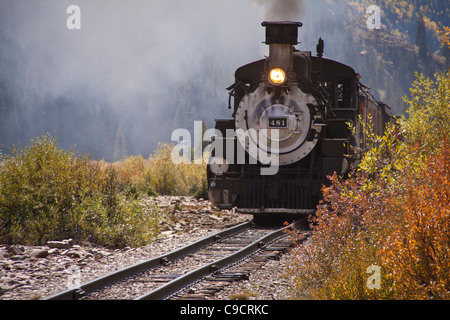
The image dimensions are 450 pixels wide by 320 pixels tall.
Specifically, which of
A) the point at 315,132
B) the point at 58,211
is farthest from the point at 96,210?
the point at 315,132

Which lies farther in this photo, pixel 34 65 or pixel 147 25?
pixel 147 25

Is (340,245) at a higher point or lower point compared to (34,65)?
lower

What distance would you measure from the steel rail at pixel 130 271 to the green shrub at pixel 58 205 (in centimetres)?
124

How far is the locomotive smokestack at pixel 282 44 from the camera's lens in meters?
10.0

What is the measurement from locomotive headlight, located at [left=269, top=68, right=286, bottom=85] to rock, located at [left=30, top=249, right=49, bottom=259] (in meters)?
5.10

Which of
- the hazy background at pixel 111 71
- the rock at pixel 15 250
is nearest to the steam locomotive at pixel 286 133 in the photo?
the rock at pixel 15 250

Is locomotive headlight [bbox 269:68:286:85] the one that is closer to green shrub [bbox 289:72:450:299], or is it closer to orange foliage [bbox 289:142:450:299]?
green shrub [bbox 289:72:450:299]

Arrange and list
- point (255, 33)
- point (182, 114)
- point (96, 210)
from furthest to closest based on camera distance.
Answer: point (255, 33), point (182, 114), point (96, 210)

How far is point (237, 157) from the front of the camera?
1068cm

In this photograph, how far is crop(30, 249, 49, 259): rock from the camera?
24.5 ft

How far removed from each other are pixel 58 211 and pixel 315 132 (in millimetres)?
4947

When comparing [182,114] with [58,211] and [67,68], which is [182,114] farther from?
[58,211]

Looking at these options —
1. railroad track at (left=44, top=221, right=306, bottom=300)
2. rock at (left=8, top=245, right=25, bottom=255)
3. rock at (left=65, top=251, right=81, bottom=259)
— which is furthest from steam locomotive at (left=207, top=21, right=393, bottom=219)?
rock at (left=8, top=245, right=25, bottom=255)

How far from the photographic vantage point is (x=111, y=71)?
302ft
